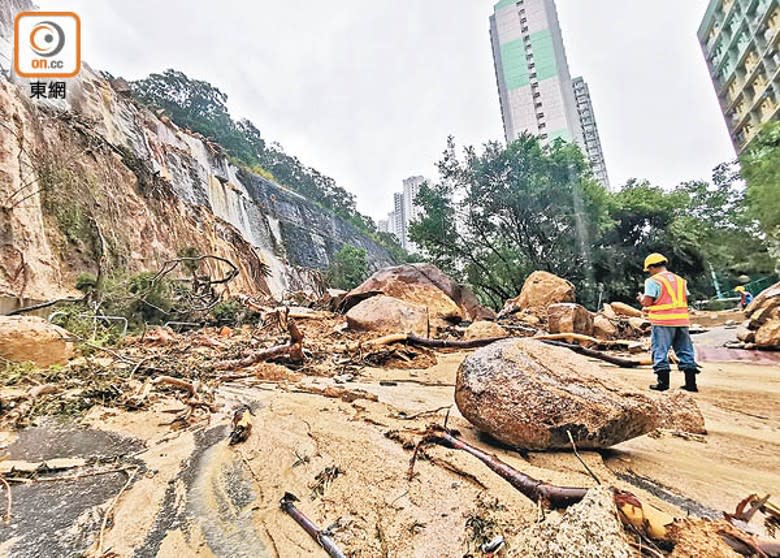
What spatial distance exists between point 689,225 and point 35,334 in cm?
1953

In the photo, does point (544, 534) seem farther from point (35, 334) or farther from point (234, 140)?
point (234, 140)

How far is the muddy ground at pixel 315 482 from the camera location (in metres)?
0.99

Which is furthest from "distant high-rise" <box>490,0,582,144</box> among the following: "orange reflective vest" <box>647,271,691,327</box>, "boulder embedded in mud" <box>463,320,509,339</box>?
"orange reflective vest" <box>647,271,691,327</box>

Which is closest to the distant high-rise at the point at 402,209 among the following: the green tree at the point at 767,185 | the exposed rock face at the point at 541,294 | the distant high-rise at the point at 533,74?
the distant high-rise at the point at 533,74

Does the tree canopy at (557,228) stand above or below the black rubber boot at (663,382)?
above

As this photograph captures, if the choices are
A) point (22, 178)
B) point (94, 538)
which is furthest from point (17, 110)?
point (94, 538)

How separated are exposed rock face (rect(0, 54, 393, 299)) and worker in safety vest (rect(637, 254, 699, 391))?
30.7ft

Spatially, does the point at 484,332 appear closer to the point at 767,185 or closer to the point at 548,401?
the point at 548,401

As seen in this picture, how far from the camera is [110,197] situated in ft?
40.0

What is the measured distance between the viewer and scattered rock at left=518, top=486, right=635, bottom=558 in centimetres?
68

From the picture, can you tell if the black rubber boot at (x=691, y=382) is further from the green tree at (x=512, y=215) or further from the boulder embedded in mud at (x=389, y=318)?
the green tree at (x=512, y=215)

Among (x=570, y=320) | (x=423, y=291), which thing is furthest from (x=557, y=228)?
(x=570, y=320)

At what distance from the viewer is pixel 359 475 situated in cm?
128

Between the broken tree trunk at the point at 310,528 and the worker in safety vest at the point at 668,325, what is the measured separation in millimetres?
3079
